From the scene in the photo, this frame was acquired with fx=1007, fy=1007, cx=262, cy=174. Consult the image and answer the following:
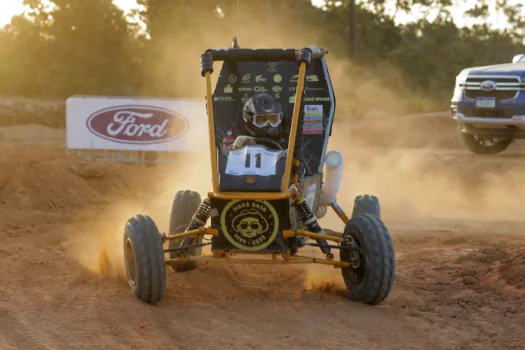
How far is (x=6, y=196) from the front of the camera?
1611 centimetres

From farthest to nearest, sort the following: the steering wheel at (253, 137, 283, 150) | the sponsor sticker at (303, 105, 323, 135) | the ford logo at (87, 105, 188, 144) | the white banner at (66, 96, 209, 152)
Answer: the ford logo at (87, 105, 188, 144), the white banner at (66, 96, 209, 152), the sponsor sticker at (303, 105, 323, 135), the steering wheel at (253, 137, 283, 150)

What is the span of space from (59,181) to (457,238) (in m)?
7.58

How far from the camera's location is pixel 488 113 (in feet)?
59.7

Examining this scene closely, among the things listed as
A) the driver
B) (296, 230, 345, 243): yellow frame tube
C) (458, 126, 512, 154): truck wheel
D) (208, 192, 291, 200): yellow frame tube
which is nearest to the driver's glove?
the driver

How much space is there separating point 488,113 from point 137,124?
7105 millimetres

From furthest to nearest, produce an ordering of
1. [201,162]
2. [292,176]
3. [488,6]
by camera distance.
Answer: [488,6]
[201,162]
[292,176]

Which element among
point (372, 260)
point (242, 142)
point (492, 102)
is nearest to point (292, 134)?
point (242, 142)

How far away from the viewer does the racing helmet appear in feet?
29.6

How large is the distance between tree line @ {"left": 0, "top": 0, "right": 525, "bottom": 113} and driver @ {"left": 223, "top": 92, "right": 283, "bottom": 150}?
100 ft

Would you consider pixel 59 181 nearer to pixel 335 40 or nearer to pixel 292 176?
pixel 292 176

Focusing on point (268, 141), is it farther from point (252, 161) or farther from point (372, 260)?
point (372, 260)

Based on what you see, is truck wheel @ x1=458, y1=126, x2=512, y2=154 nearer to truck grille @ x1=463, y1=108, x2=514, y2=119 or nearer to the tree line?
truck grille @ x1=463, y1=108, x2=514, y2=119

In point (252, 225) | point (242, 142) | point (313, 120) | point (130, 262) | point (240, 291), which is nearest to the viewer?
point (252, 225)

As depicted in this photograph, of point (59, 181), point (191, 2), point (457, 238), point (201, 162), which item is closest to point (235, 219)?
point (457, 238)
